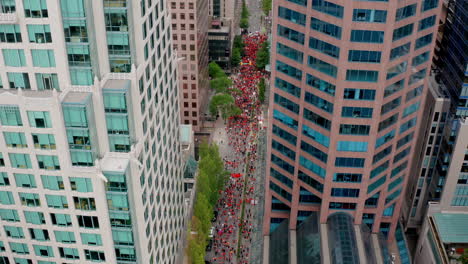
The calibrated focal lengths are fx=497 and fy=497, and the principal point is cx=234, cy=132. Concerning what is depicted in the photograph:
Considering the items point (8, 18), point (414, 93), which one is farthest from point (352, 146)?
point (8, 18)

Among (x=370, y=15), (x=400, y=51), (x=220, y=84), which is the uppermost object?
(x=370, y=15)

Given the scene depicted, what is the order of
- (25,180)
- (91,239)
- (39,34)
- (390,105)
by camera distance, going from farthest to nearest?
(390,105) < (91,239) < (25,180) < (39,34)

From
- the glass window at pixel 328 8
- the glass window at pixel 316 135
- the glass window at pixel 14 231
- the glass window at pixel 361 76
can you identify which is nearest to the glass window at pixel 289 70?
the glass window at pixel 316 135

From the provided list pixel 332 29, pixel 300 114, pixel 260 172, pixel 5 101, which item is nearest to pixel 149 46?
pixel 5 101

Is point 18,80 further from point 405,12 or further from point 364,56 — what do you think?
point 405,12

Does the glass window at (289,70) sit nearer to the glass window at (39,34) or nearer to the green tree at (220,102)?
the glass window at (39,34)

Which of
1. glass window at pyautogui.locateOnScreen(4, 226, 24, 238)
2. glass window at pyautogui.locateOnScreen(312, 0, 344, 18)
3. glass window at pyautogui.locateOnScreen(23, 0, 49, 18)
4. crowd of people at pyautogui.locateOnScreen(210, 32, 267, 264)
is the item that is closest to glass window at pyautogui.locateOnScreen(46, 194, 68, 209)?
glass window at pyautogui.locateOnScreen(4, 226, 24, 238)

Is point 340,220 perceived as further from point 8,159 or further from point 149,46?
point 8,159
